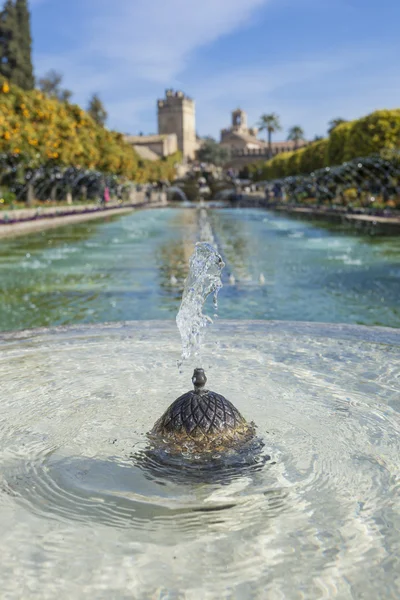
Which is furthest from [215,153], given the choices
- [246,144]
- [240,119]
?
[240,119]

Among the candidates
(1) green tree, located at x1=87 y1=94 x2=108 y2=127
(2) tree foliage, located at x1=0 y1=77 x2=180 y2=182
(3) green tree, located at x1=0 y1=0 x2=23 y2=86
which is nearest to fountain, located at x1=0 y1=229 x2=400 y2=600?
(2) tree foliage, located at x1=0 y1=77 x2=180 y2=182

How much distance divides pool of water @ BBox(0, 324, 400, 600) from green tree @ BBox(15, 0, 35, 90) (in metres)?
45.4

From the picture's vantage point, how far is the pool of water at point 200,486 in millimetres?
2441

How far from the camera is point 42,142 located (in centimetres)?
3052

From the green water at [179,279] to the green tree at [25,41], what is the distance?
29.7m

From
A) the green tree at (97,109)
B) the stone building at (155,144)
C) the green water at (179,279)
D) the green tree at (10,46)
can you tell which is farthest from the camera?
the stone building at (155,144)

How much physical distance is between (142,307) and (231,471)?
5.95 meters

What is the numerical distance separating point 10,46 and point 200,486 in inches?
1877

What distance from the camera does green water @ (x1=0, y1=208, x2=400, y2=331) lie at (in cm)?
871

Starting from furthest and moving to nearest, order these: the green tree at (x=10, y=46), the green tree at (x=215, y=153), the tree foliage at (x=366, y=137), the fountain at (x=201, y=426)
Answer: the green tree at (x=215, y=153)
the green tree at (x=10, y=46)
the tree foliage at (x=366, y=137)
the fountain at (x=201, y=426)

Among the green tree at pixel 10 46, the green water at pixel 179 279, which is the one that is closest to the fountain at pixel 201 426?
the green water at pixel 179 279

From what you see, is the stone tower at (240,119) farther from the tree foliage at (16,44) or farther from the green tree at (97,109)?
the tree foliage at (16,44)

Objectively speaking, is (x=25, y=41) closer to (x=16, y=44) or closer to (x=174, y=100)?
(x=16, y=44)

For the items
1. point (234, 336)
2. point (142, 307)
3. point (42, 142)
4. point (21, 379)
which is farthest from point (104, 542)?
point (42, 142)
